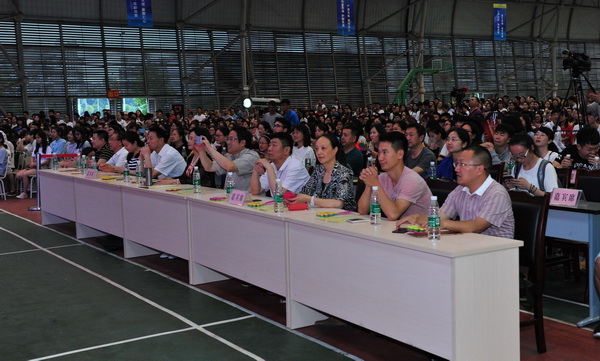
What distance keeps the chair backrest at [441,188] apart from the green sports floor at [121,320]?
4.33 feet

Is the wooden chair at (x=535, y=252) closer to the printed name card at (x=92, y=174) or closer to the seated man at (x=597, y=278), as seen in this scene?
the seated man at (x=597, y=278)

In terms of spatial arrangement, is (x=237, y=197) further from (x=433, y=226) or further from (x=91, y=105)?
(x=91, y=105)

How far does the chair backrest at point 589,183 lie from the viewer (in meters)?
4.82

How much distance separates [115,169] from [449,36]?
17.8 meters

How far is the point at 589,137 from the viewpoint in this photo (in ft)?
19.0

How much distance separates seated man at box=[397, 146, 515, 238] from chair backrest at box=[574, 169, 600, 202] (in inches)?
58.7

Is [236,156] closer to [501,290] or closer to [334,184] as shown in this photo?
[334,184]

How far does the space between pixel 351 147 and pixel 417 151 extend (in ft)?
3.01

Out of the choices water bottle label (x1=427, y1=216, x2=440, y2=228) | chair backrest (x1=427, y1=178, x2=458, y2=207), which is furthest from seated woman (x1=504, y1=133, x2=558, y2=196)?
water bottle label (x1=427, y1=216, x2=440, y2=228)

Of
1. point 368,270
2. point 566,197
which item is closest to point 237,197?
point 368,270

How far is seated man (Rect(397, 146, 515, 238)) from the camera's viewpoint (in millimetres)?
3566

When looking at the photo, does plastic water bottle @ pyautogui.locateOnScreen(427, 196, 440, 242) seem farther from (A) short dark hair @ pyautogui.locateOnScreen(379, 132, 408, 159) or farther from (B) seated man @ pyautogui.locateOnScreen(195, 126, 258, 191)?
(B) seated man @ pyautogui.locateOnScreen(195, 126, 258, 191)

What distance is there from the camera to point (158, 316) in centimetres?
453

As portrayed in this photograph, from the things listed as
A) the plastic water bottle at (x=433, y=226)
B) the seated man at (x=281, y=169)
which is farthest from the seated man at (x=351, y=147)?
the plastic water bottle at (x=433, y=226)
